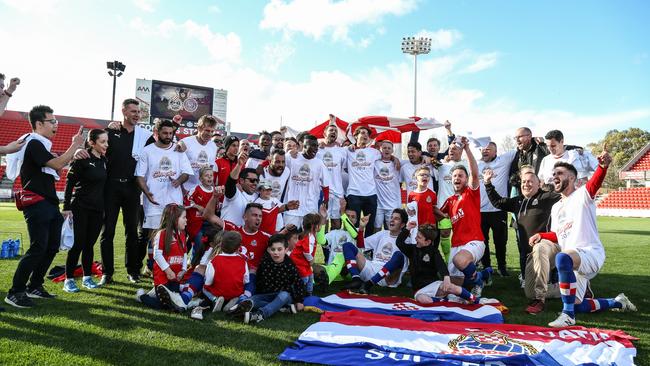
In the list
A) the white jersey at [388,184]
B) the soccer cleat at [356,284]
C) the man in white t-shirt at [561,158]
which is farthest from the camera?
the white jersey at [388,184]

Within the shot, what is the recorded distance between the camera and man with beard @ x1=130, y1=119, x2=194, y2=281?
6246mm

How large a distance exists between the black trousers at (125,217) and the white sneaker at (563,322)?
5.43 meters

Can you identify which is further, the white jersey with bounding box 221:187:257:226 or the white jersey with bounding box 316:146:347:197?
the white jersey with bounding box 316:146:347:197

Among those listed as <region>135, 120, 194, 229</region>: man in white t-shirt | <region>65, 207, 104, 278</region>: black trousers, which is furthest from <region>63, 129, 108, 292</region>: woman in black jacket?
<region>135, 120, 194, 229</region>: man in white t-shirt

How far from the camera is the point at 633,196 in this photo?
3691 centimetres

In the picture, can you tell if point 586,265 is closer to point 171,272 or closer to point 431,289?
point 431,289

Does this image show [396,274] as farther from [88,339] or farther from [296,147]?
[88,339]

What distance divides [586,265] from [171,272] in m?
4.68

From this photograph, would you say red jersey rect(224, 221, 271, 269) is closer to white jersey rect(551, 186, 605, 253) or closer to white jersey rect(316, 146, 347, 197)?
white jersey rect(316, 146, 347, 197)

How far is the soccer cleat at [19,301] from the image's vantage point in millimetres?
4652

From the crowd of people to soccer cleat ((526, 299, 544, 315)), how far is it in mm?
18

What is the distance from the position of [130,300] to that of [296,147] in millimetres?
3543

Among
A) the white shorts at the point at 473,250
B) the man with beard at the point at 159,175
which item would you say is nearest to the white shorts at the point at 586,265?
the white shorts at the point at 473,250

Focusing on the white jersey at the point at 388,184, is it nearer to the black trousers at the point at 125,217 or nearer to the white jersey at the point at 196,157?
the white jersey at the point at 196,157
